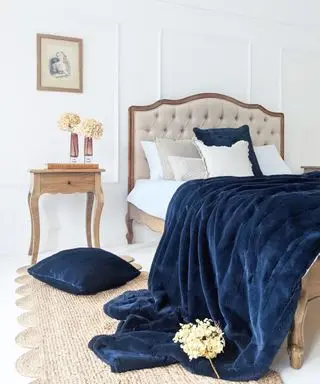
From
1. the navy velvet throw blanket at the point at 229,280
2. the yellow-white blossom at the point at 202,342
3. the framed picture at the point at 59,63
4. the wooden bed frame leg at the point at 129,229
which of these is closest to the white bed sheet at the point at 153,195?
the wooden bed frame leg at the point at 129,229

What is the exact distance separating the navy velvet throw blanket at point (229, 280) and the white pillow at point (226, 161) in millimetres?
1268

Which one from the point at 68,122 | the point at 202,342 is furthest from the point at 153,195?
the point at 202,342

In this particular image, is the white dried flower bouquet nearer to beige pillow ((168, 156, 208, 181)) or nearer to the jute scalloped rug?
the jute scalloped rug

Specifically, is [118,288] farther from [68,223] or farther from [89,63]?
[89,63]

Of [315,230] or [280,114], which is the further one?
[280,114]

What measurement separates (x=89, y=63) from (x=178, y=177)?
1.42 metres

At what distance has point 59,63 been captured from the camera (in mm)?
3854

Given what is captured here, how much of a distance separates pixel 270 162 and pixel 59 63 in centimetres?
222

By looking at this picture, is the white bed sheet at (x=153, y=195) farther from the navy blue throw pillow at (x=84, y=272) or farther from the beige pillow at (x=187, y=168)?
the navy blue throw pillow at (x=84, y=272)

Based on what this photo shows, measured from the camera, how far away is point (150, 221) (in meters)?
3.54

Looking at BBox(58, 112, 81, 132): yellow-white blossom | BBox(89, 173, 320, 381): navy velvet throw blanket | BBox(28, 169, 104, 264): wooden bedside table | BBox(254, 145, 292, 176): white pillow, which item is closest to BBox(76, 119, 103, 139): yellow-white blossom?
BBox(58, 112, 81, 132): yellow-white blossom

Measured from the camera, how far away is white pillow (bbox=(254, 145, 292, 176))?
4066 millimetres

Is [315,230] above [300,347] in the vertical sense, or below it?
above

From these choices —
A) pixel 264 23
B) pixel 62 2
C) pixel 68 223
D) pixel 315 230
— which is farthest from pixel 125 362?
pixel 264 23
